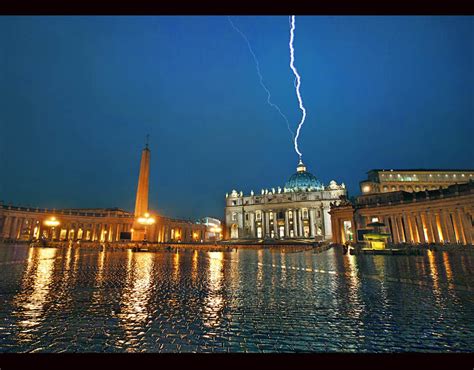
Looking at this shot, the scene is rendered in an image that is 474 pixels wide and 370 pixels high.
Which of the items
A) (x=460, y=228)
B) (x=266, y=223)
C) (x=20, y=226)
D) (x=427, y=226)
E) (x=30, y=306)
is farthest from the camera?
(x=266, y=223)

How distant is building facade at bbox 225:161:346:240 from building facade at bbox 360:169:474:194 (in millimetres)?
20041

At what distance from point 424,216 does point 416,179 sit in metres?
43.2

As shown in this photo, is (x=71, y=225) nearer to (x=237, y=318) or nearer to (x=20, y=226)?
(x=20, y=226)

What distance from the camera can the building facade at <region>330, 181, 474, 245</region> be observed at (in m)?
34.5

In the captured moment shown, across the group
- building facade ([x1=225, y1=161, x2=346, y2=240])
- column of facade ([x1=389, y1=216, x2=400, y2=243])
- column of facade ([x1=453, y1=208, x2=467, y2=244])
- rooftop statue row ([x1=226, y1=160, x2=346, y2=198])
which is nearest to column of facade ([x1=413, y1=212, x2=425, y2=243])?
column of facade ([x1=389, y1=216, x2=400, y2=243])

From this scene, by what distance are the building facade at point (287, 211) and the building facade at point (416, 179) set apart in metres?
20.0

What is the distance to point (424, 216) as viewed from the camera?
129ft

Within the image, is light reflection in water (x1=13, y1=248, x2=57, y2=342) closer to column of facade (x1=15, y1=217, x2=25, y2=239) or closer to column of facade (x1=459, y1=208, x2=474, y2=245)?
column of facade (x1=459, y1=208, x2=474, y2=245)

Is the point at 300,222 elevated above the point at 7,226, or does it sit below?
above

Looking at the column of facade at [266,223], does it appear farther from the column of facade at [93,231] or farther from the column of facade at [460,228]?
the column of facade at [460,228]

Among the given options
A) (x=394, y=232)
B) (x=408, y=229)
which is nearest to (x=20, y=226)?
(x=394, y=232)

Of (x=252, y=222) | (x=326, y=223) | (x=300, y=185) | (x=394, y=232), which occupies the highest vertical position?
(x=300, y=185)

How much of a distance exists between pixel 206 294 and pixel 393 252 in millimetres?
22975

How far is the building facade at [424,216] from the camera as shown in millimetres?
34469
